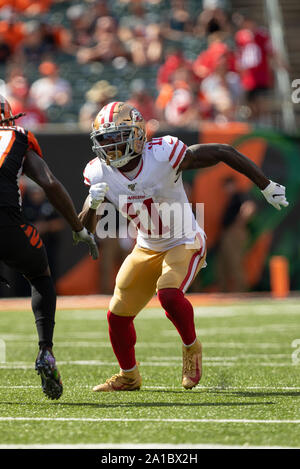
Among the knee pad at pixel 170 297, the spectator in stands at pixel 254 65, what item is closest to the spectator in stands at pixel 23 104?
the spectator in stands at pixel 254 65

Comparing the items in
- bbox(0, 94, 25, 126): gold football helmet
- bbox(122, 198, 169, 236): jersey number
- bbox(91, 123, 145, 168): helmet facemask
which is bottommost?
bbox(122, 198, 169, 236): jersey number

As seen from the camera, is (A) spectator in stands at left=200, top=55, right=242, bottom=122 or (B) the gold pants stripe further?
(A) spectator in stands at left=200, top=55, right=242, bottom=122

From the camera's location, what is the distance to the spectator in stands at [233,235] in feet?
41.3

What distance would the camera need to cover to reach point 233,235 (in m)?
12.6

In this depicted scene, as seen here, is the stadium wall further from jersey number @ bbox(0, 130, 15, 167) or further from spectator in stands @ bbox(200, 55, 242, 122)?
jersey number @ bbox(0, 130, 15, 167)

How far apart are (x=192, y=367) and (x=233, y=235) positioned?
7.52 metres

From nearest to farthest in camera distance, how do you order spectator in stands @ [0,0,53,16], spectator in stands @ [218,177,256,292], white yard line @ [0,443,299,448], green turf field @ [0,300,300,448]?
white yard line @ [0,443,299,448] < green turf field @ [0,300,300,448] < spectator in stands @ [218,177,256,292] < spectator in stands @ [0,0,53,16]

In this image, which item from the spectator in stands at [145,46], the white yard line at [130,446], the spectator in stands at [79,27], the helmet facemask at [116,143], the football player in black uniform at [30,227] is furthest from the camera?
the spectator in stands at [79,27]

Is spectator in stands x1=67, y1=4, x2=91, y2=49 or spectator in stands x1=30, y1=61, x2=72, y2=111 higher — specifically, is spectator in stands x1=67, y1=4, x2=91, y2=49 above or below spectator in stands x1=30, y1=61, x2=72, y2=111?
above

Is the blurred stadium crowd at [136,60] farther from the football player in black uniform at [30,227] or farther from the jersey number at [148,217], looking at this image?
the football player in black uniform at [30,227]

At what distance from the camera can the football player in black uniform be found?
181 inches

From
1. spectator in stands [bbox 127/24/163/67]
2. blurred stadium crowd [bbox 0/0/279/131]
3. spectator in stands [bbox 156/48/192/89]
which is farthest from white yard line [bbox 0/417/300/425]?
spectator in stands [bbox 127/24/163/67]

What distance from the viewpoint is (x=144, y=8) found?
15.9m

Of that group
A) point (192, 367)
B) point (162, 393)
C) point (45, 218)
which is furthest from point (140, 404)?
point (45, 218)
